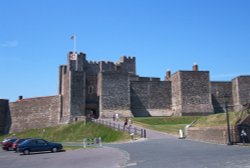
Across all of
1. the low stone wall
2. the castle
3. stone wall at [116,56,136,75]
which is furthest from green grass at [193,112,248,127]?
stone wall at [116,56,136,75]

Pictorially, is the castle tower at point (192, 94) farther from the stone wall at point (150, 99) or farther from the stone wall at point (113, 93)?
the stone wall at point (113, 93)

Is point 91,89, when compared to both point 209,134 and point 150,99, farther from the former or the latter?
point 209,134

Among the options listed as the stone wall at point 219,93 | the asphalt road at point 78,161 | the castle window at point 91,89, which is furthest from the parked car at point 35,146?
the stone wall at point 219,93

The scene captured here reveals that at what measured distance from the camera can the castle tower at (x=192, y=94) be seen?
4925 cm

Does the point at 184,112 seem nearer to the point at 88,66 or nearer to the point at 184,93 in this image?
the point at 184,93

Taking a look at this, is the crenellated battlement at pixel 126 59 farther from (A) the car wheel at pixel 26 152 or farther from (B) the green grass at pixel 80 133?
(A) the car wheel at pixel 26 152

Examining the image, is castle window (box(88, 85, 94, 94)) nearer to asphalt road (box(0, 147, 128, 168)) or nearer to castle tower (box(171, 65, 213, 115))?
castle tower (box(171, 65, 213, 115))

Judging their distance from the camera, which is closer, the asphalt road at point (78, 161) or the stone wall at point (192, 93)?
the asphalt road at point (78, 161)

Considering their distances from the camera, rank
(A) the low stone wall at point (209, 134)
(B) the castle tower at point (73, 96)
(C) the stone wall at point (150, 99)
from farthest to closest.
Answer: (C) the stone wall at point (150, 99), (B) the castle tower at point (73, 96), (A) the low stone wall at point (209, 134)

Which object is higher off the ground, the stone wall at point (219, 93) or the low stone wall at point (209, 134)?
Result: the stone wall at point (219, 93)

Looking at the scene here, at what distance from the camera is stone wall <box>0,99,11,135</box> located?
60428mm

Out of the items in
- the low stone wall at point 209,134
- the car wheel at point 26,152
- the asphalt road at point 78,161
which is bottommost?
the asphalt road at point 78,161

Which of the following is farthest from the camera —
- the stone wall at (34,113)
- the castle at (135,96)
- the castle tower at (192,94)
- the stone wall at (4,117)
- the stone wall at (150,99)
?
the stone wall at (4,117)

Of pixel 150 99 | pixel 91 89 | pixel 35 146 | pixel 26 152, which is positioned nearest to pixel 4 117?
pixel 91 89
